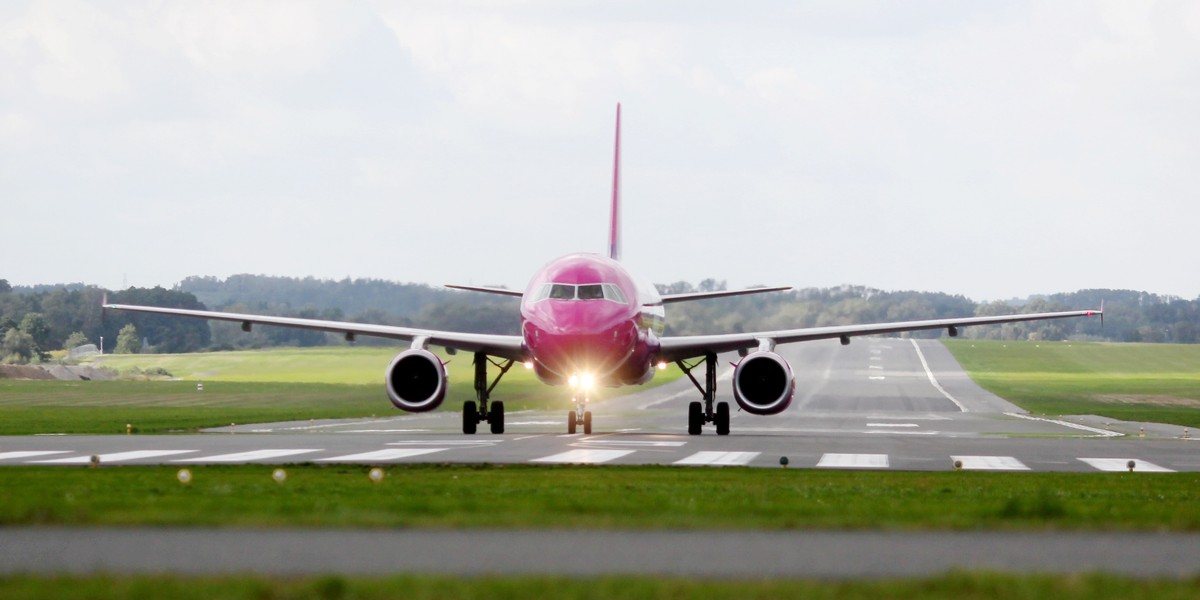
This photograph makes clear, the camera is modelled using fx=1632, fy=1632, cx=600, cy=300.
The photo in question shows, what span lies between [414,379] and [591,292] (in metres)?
4.51

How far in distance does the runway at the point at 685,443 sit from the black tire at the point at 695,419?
441 millimetres

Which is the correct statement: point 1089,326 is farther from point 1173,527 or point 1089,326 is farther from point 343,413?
point 1173,527

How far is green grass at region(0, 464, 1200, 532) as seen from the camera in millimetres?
13844

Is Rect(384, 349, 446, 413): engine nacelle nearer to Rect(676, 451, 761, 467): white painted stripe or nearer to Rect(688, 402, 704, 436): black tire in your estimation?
Rect(688, 402, 704, 436): black tire

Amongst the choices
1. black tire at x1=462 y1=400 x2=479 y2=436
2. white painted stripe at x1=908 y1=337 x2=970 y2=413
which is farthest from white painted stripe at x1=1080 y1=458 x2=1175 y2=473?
white painted stripe at x1=908 y1=337 x2=970 y2=413

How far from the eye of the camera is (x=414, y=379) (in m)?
35.8

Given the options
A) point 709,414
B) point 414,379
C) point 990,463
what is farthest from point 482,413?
point 990,463

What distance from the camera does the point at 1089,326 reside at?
176 meters

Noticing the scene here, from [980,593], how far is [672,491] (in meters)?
8.23

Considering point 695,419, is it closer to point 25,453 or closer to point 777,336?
point 777,336

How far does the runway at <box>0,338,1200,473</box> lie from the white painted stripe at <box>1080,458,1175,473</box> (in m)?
0.03

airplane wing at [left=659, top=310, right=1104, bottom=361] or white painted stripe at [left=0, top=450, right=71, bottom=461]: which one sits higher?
airplane wing at [left=659, top=310, right=1104, bottom=361]

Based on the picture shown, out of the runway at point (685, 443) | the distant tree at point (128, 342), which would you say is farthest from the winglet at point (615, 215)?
the distant tree at point (128, 342)

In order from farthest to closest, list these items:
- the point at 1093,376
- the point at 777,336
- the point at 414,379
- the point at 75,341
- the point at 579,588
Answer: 1. the point at 75,341
2. the point at 1093,376
3. the point at 777,336
4. the point at 414,379
5. the point at 579,588
